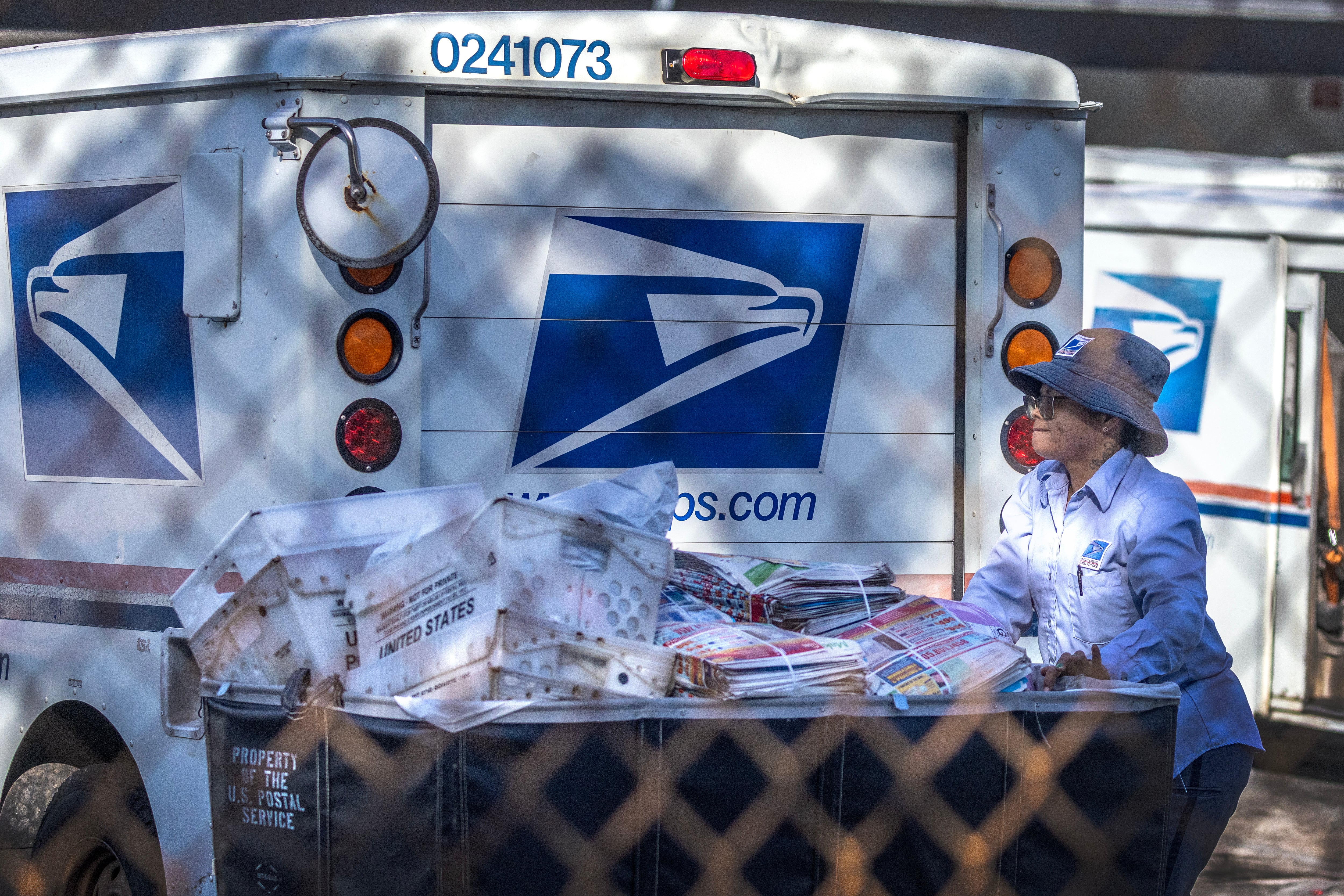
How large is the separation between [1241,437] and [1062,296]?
3207 mm

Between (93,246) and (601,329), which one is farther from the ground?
(93,246)

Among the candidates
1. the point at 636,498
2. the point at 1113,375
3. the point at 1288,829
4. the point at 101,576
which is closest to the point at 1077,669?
the point at 1113,375

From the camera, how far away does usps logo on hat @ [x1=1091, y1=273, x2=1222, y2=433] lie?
221 inches

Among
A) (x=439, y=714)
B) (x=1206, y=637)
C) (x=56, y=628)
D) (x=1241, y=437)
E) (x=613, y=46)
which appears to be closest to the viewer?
(x=439, y=714)

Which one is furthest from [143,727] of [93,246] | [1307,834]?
[1307,834]

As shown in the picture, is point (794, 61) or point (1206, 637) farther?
point (794, 61)

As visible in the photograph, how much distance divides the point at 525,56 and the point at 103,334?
122 centimetres

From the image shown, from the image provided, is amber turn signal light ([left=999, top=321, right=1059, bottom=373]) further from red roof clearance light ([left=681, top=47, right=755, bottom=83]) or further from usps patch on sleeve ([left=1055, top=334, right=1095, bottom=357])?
red roof clearance light ([left=681, top=47, right=755, bottom=83])

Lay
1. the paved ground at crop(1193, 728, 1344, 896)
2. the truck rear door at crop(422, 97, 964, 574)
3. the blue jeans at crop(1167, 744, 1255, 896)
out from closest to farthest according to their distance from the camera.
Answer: the blue jeans at crop(1167, 744, 1255, 896), the truck rear door at crop(422, 97, 964, 574), the paved ground at crop(1193, 728, 1344, 896)

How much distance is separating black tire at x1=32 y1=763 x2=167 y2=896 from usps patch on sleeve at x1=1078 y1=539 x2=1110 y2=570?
2.17 metres

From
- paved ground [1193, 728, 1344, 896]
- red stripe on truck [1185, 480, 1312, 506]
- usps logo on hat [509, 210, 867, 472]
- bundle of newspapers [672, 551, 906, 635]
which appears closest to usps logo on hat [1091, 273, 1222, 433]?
red stripe on truck [1185, 480, 1312, 506]

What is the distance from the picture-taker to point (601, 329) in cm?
276

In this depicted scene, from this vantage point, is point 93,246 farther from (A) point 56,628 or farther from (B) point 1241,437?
(B) point 1241,437

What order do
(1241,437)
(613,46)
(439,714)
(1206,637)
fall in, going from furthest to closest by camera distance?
(1241,437), (613,46), (1206,637), (439,714)
